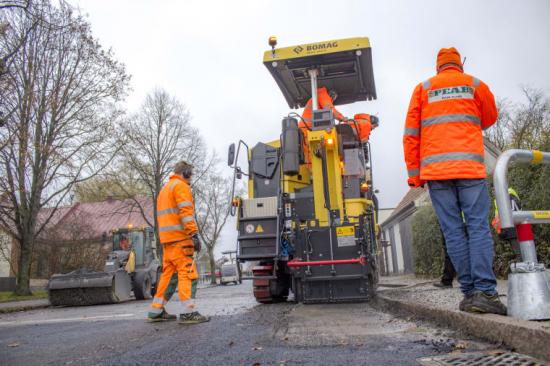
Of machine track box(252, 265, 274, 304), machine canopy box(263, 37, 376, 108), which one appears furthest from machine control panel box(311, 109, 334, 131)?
machine track box(252, 265, 274, 304)

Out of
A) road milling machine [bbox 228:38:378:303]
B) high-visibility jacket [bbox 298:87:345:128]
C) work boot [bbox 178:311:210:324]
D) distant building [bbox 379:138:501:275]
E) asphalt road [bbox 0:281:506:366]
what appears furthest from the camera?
distant building [bbox 379:138:501:275]

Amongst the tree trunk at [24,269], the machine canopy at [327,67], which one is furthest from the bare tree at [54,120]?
the machine canopy at [327,67]

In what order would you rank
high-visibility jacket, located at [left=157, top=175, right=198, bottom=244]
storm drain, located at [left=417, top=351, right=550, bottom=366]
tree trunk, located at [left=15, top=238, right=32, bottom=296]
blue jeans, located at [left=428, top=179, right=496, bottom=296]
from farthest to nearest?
tree trunk, located at [left=15, top=238, right=32, bottom=296], high-visibility jacket, located at [left=157, top=175, right=198, bottom=244], blue jeans, located at [left=428, top=179, right=496, bottom=296], storm drain, located at [left=417, top=351, right=550, bottom=366]

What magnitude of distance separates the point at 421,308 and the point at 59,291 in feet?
37.4

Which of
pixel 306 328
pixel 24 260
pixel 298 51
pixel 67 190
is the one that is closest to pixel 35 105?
pixel 67 190

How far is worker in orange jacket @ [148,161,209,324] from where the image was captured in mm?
5867

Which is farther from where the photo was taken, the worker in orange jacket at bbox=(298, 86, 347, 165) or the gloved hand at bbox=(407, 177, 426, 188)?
the worker in orange jacket at bbox=(298, 86, 347, 165)

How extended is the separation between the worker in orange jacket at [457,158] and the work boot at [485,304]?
0.09ft

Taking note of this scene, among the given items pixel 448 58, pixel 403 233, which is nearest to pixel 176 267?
pixel 448 58

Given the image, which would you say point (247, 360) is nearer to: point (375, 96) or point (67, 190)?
point (375, 96)

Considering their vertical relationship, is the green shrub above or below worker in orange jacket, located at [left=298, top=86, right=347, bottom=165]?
below

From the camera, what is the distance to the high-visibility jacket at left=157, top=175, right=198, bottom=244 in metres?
5.92

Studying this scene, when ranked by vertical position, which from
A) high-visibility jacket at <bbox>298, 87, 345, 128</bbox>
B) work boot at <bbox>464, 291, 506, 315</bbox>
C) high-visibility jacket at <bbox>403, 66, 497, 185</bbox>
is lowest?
work boot at <bbox>464, 291, 506, 315</bbox>

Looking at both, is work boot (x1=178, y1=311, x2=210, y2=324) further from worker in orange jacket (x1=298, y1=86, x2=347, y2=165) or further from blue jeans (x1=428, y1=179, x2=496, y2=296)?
worker in orange jacket (x1=298, y1=86, x2=347, y2=165)
